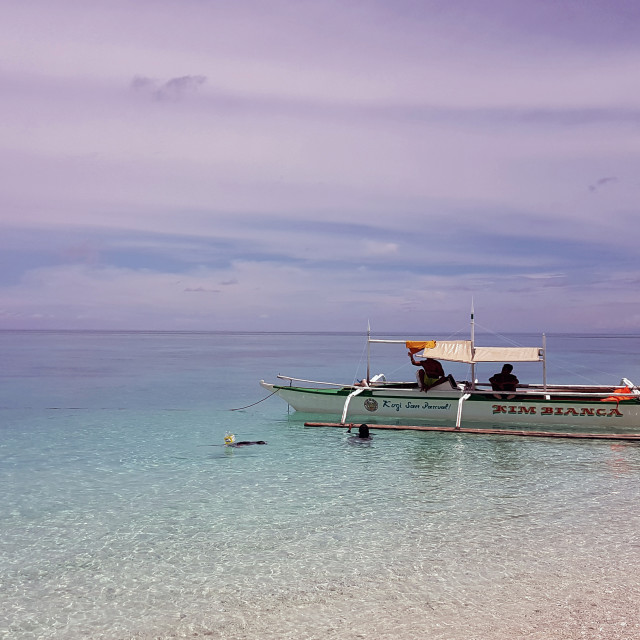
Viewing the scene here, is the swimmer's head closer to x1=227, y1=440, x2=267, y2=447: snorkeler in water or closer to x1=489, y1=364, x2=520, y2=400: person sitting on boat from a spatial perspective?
x1=227, y1=440, x2=267, y2=447: snorkeler in water

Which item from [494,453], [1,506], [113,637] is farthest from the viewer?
[494,453]

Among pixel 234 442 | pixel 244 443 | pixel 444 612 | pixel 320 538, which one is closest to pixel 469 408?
pixel 244 443

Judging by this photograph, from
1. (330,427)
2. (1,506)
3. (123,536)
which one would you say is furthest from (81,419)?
(123,536)

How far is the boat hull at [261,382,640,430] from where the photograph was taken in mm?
21656

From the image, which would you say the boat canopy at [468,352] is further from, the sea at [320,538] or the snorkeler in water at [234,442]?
the snorkeler in water at [234,442]

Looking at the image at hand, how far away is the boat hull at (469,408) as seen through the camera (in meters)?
21.7

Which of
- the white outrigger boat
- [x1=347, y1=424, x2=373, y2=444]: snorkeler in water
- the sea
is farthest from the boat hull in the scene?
[x1=347, y1=424, x2=373, y2=444]: snorkeler in water

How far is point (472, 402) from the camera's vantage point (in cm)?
2247

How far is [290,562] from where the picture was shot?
9.66 meters

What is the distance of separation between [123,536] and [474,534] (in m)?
6.17

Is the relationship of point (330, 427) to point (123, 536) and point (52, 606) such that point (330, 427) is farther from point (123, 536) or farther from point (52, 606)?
point (52, 606)

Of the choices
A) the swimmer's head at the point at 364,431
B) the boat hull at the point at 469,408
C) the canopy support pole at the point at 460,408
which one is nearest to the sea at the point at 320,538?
the swimmer's head at the point at 364,431

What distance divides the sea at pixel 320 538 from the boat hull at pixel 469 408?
1428mm

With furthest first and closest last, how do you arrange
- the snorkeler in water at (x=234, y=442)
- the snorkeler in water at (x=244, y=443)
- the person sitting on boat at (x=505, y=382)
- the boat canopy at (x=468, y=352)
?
1. the person sitting on boat at (x=505, y=382)
2. the boat canopy at (x=468, y=352)
3. the snorkeler in water at (x=244, y=443)
4. the snorkeler in water at (x=234, y=442)
